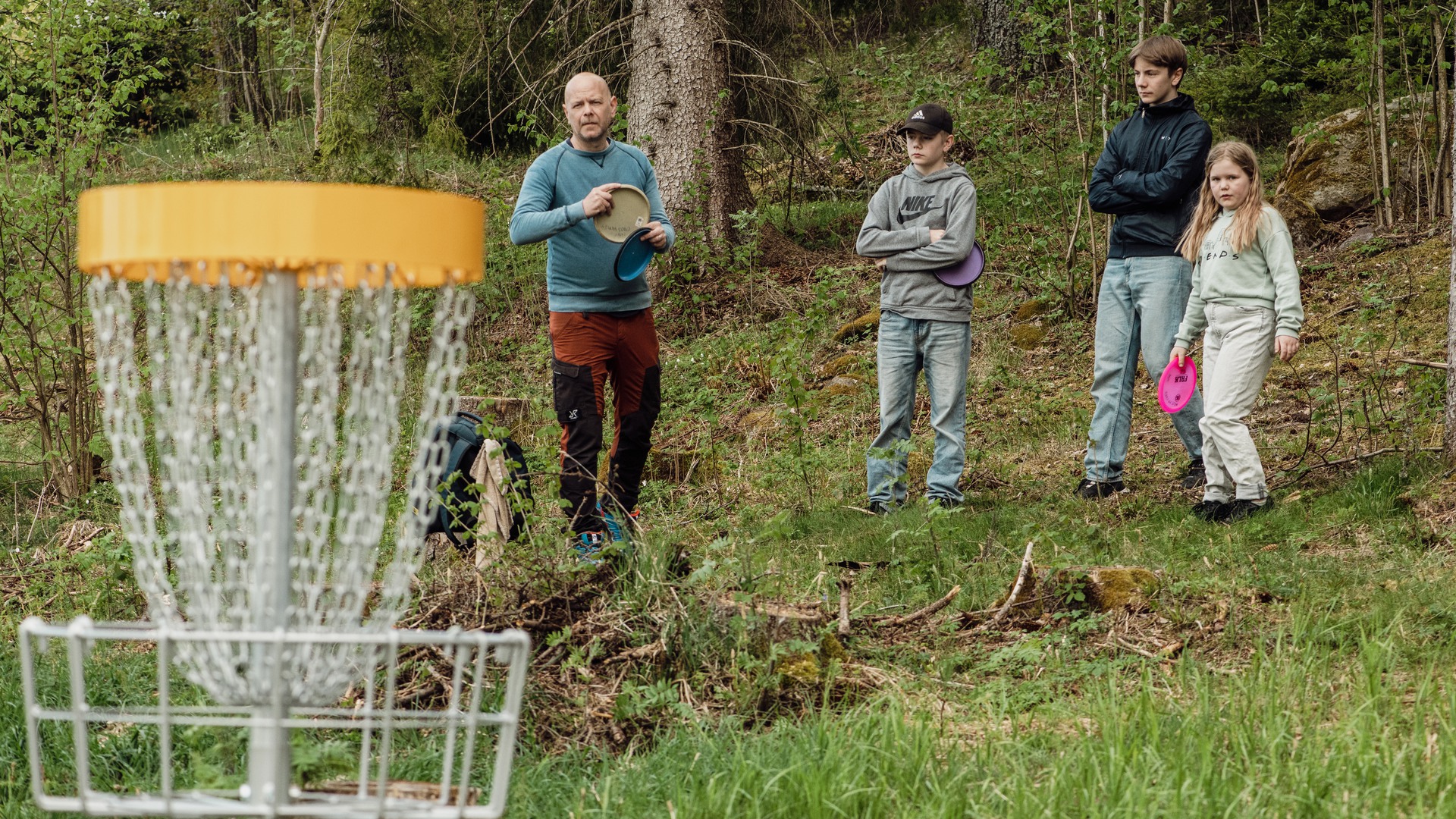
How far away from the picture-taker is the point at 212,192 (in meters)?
1.62

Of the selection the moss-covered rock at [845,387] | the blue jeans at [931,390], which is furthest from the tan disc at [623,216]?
the moss-covered rock at [845,387]

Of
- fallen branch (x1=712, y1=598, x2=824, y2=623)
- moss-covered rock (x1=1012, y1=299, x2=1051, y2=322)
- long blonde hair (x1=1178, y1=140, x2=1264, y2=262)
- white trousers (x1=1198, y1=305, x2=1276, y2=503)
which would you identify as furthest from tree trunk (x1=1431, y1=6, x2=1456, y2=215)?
fallen branch (x1=712, y1=598, x2=824, y2=623)

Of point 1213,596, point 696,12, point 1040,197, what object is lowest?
point 1213,596

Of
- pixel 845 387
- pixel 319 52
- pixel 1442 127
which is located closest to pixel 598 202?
pixel 845 387

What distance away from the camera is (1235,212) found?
507 centimetres

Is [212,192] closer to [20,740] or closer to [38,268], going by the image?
[20,740]

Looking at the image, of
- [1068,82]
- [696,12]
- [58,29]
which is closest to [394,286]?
[58,29]

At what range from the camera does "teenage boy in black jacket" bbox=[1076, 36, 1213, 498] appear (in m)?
5.46

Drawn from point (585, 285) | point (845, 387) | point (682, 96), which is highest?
point (682, 96)

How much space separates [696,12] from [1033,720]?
26.2 ft

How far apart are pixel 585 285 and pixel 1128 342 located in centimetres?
252

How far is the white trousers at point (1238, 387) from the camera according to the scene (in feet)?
16.4

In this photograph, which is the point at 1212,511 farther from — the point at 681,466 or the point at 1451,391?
the point at 681,466

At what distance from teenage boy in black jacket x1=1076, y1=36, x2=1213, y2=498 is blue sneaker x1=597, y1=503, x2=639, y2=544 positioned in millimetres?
2186
